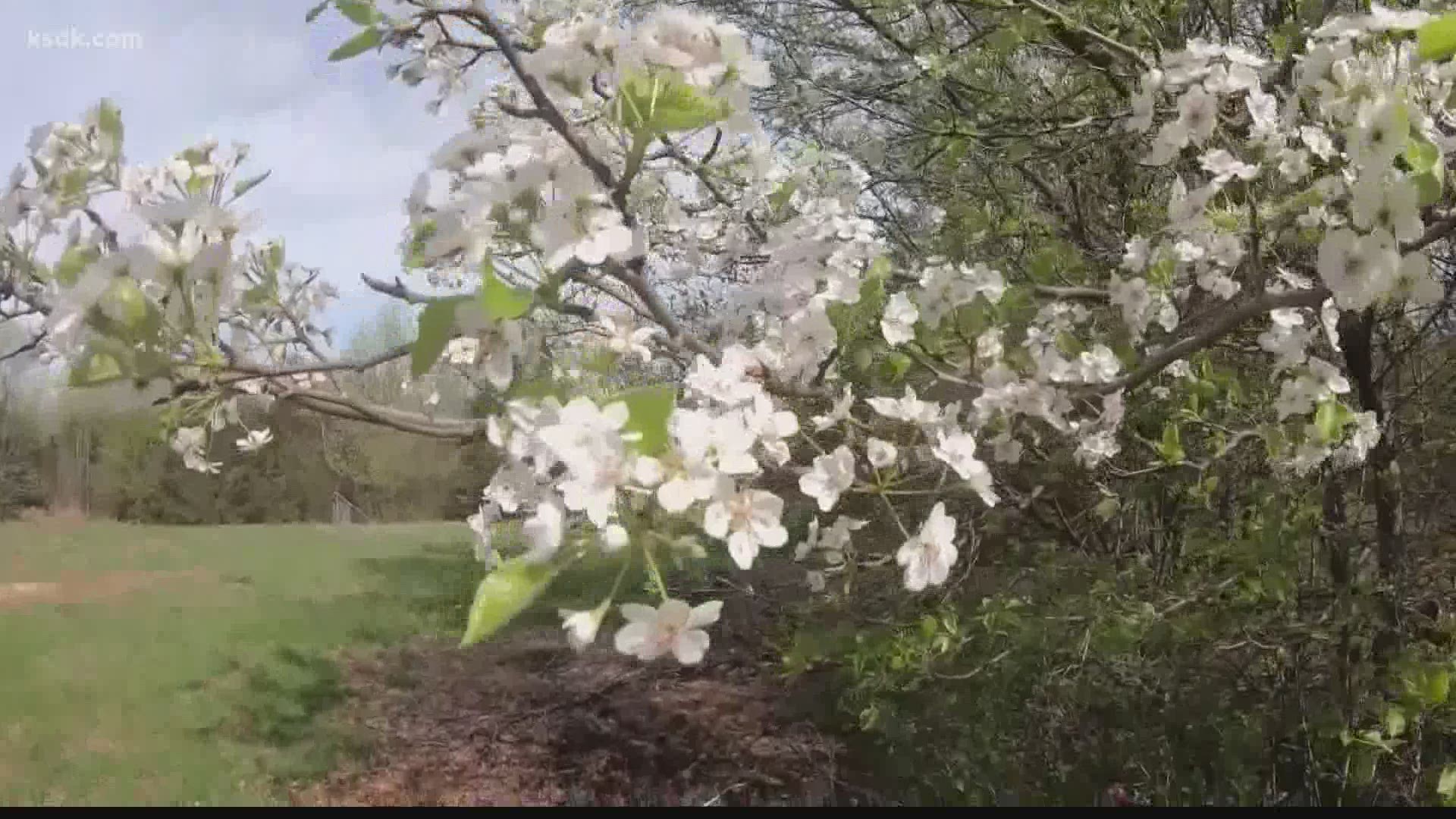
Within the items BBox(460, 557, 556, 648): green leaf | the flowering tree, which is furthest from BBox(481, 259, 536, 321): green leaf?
BBox(460, 557, 556, 648): green leaf

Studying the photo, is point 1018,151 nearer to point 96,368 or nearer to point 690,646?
point 690,646

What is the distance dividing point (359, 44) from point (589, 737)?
349 centimetres

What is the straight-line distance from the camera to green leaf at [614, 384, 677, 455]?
0.46m

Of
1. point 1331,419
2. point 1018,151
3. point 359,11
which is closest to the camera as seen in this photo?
point 359,11

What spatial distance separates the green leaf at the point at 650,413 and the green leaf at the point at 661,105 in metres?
0.18

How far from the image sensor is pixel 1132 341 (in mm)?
1160

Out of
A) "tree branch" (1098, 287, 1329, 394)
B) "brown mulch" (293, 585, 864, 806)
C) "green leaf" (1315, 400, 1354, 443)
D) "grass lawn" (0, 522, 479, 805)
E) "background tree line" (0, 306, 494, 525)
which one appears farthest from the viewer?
"background tree line" (0, 306, 494, 525)

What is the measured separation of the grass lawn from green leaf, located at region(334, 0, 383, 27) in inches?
128

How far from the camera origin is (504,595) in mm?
437

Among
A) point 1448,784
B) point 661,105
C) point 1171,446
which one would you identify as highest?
point 661,105

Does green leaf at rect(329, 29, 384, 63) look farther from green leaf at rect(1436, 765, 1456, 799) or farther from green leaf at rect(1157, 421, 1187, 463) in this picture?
green leaf at rect(1436, 765, 1456, 799)

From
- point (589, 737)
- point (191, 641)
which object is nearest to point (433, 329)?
point (589, 737)

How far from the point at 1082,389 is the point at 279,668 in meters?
4.50

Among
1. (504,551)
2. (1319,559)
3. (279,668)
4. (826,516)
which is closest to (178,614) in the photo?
(279,668)
